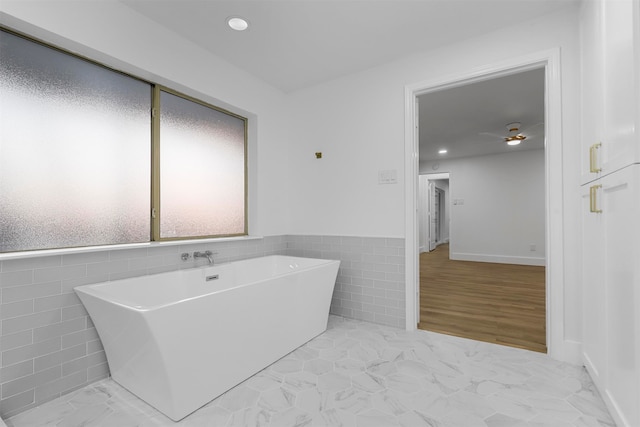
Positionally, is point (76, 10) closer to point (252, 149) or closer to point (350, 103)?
point (252, 149)

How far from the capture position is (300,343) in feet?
7.82

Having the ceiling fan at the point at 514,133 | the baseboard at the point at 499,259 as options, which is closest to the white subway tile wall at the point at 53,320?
the ceiling fan at the point at 514,133

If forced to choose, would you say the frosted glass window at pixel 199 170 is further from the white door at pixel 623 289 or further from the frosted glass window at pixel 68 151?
the white door at pixel 623 289

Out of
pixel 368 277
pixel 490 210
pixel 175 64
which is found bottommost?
pixel 368 277

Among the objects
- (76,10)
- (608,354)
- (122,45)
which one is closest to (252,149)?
(122,45)

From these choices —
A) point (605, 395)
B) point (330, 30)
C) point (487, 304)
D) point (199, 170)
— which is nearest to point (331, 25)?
point (330, 30)

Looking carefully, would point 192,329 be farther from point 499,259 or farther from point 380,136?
point 499,259

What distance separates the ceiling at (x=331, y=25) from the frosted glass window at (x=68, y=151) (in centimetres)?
66

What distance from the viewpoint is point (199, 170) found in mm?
2809

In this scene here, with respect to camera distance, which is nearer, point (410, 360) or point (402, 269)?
point (410, 360)

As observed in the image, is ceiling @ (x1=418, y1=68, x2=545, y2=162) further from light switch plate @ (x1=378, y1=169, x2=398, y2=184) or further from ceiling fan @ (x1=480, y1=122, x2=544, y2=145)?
light switch plate @ (x1=378, y1=169, x2=398, y2=184)

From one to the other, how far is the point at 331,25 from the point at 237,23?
2.41ft

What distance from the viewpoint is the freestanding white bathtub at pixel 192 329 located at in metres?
1.47

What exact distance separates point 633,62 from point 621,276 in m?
0.92
